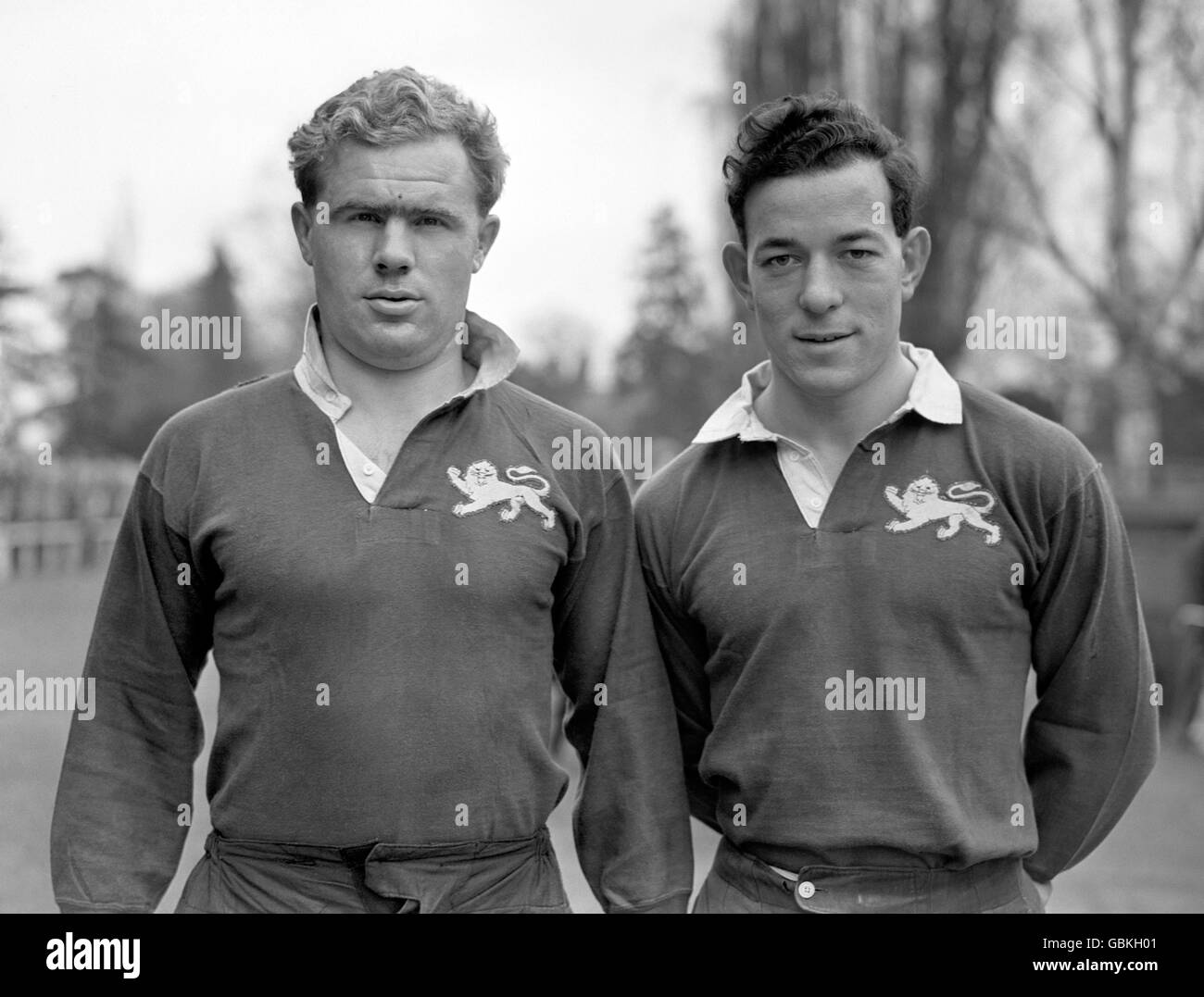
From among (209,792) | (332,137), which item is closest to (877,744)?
(209,792)

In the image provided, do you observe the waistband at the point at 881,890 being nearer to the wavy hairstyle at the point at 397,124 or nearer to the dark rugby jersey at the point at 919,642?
the dark rugby jersey at the point at 919,642

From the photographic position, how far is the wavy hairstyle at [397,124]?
2.44 metres

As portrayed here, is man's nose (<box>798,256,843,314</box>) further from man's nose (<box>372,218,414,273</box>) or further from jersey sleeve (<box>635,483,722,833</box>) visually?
man's nose (<box>372,218,414,273</box>)

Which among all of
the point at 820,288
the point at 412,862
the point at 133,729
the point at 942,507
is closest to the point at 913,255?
the point at 820,288

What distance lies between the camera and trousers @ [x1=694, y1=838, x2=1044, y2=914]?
244 centimetres

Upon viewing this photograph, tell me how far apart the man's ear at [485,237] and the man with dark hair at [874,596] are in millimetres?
458

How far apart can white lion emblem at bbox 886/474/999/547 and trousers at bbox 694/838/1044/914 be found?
1.93 ft

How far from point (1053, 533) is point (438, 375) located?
3.74ft

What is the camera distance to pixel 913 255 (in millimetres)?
2664

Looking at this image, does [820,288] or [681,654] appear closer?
[820,288]

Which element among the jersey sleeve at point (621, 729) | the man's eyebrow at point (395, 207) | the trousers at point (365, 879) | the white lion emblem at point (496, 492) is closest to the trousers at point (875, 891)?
the jersey sleeve at point (621, 729)

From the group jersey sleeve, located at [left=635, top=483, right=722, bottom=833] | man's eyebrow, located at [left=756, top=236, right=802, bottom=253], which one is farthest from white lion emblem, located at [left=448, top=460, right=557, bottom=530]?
man's eyebrow, located at [left=756, top=236, right=802, bottom=253]

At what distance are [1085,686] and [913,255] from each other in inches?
34.0

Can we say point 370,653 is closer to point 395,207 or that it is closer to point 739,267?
point 395,207
